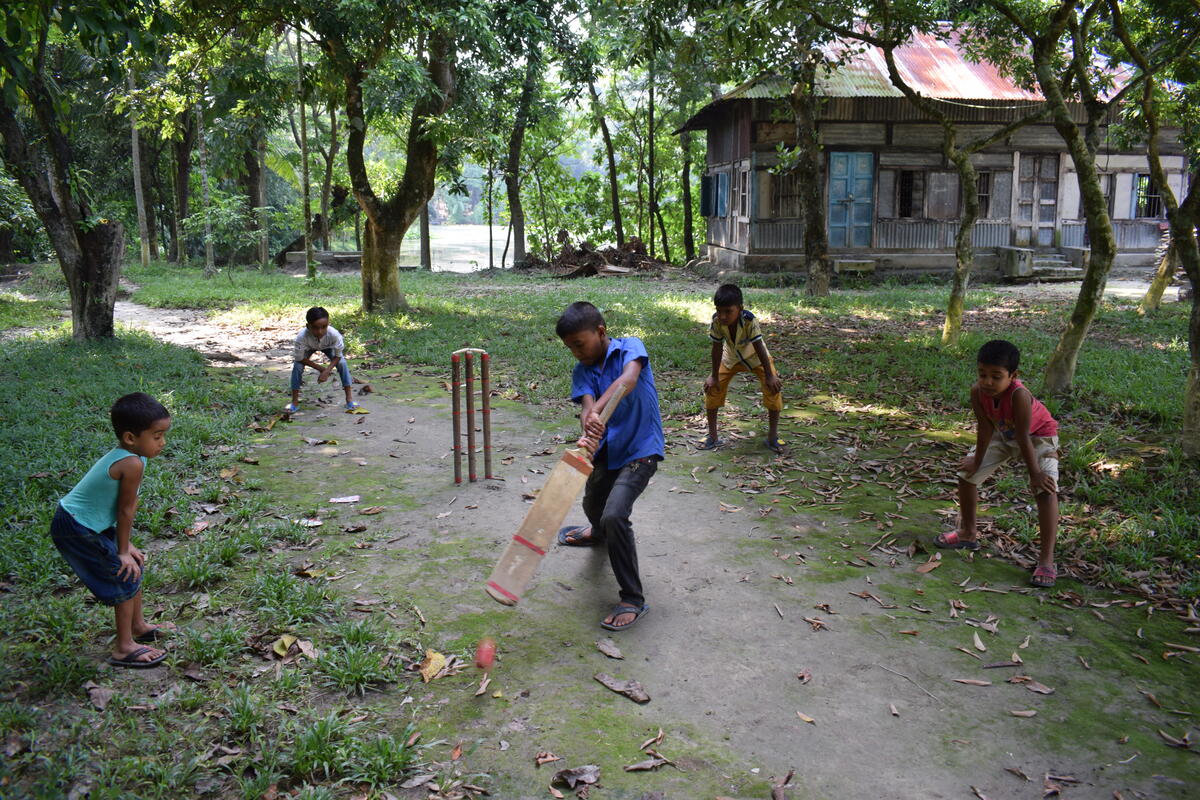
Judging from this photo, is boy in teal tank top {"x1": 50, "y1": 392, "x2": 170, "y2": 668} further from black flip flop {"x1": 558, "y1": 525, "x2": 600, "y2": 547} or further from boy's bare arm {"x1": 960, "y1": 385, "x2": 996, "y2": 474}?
boy's bare arm {"x1": 960, "y1": 385, "x2": 996, "y2": 474}

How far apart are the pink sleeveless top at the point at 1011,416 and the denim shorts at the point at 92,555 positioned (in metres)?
4.75

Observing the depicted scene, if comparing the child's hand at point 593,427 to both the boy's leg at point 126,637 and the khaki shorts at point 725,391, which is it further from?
the khaki shorts at point 725,391

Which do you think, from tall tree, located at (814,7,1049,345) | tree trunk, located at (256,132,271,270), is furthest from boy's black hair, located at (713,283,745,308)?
tree trunk, located at (256,132,271,270)

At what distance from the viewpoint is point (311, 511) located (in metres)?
6.14

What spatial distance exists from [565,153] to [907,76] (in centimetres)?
1452

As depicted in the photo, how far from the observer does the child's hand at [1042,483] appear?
16.3 ft

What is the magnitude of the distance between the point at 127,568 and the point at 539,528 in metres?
1.85

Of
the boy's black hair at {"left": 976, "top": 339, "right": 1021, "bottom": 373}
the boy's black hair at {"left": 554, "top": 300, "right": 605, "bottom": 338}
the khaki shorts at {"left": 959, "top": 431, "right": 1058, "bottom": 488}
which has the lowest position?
the khaki shorts at {"left": 959, "top": 431, "right": 1058, "bottom": 488}

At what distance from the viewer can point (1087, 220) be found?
7.97 meters

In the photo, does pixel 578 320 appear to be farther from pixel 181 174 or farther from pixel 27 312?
pixel 181 174

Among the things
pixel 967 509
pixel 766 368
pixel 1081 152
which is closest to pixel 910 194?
pixel 1081 152

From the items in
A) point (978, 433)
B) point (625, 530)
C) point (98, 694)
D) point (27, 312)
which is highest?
point (27, 312)

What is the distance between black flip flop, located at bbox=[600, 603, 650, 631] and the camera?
4.46 m

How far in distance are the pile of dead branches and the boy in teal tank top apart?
73.0 ft
